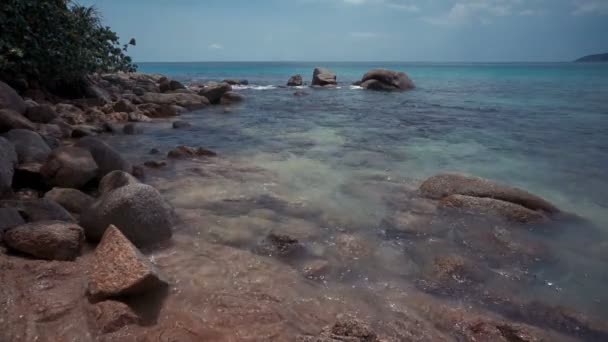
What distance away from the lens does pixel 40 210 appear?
165 inches

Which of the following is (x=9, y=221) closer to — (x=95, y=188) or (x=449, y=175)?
(x=95, y=188)

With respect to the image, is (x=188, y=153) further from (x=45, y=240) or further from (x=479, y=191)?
(x=479, y=191)

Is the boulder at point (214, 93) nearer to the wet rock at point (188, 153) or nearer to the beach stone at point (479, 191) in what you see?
the wet rock at point (188, 153)

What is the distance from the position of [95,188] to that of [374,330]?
480 cm

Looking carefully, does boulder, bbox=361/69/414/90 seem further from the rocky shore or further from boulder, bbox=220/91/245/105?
the rocky shore

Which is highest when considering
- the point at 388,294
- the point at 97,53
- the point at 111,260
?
the point at 97,53

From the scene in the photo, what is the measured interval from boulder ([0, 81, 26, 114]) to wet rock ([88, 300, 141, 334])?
8.00 meters

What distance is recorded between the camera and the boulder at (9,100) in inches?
348

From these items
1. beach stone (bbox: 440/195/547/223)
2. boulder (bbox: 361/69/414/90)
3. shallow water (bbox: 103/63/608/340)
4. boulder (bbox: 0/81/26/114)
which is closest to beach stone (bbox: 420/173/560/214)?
beach stone (bbox: 440/195/547/223)

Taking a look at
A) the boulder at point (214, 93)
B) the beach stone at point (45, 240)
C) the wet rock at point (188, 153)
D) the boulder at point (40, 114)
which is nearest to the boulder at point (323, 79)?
the boulder at point (214, 93)

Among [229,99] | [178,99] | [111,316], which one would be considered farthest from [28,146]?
[229,99]

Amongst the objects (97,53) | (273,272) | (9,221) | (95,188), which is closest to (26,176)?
(95,188)

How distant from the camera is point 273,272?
3.91m

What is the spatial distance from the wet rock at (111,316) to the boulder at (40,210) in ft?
5.67
